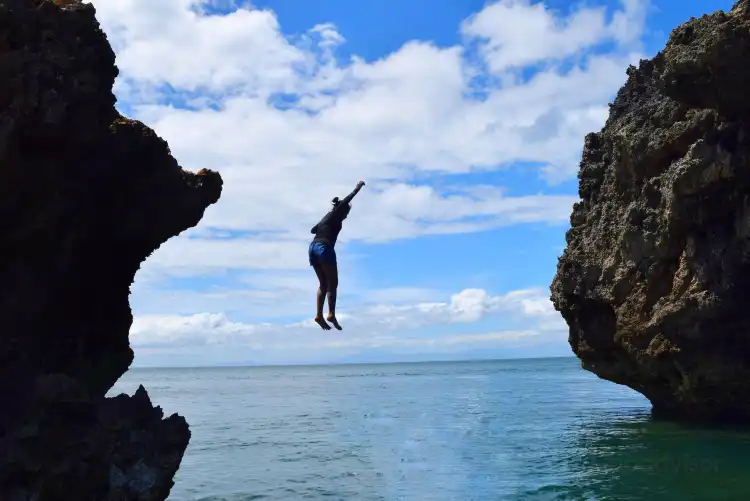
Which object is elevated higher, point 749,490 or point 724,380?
point 724,380

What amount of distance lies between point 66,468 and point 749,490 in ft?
44.5

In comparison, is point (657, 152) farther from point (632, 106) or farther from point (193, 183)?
point (193, 183)

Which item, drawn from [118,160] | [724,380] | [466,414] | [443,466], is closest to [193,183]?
[118,160]

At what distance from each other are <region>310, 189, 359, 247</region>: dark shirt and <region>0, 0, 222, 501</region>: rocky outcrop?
11.6 ft

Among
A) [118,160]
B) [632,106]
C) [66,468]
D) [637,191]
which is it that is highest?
[632,106]

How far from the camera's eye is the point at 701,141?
19.2 m

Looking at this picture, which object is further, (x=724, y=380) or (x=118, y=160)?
(x=724, y=380)

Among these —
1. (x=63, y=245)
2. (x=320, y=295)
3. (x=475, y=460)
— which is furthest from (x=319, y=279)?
(x=475, y=460)

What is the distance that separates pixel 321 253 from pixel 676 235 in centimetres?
1461

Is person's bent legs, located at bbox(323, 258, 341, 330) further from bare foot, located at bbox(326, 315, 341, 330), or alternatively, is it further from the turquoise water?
the turquoise water

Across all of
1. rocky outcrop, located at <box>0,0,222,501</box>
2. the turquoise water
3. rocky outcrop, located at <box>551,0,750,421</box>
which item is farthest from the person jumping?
rocky outcrop, located at <box>551,0,750,421</box>

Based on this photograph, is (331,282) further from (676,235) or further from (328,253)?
(676,235)

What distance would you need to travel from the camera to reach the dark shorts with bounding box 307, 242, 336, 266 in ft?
33.2

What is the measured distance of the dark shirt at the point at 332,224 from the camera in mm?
10281
